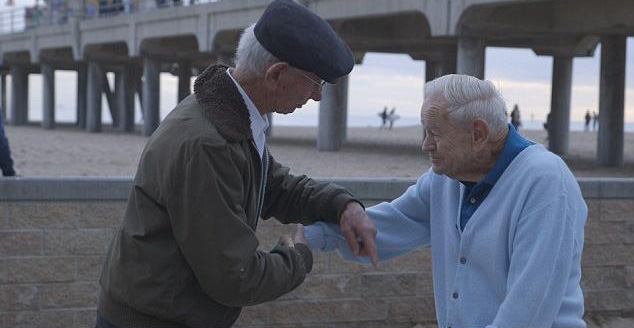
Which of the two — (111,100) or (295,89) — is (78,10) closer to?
(111,100)

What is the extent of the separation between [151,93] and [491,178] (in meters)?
37.7

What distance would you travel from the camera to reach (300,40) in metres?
2.55

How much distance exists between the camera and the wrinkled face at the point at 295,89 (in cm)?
261

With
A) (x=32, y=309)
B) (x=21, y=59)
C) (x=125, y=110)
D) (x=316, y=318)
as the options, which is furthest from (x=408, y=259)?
(x=21, y=59)

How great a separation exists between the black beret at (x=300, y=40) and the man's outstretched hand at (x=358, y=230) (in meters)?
0.55

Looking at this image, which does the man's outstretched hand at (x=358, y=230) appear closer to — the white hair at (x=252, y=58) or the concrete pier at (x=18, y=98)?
the white hair at (x=252, y=58)

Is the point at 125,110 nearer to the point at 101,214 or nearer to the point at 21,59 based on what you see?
the point at 21,59

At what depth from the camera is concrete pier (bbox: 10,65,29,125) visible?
55.2 m

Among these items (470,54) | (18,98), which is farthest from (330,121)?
(18,98)

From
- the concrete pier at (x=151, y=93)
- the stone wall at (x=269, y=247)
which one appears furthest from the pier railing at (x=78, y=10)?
the stone wall at (x=269, y=247)

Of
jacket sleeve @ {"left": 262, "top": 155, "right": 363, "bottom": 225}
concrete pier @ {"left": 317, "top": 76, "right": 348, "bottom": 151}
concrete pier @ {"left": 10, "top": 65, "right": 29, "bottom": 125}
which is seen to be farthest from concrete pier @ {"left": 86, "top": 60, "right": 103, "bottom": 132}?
jacket sleeve @ {"left": 262, "top": 155, "right": 363, "bottom": 225}

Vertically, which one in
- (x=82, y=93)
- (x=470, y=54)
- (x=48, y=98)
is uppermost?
(x=470, y=54)

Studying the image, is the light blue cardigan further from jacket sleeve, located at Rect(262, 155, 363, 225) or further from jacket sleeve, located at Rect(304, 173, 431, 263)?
jacket sleeve, located at Rect(262, 155, 363, 225)

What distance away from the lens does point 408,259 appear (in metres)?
6.28
